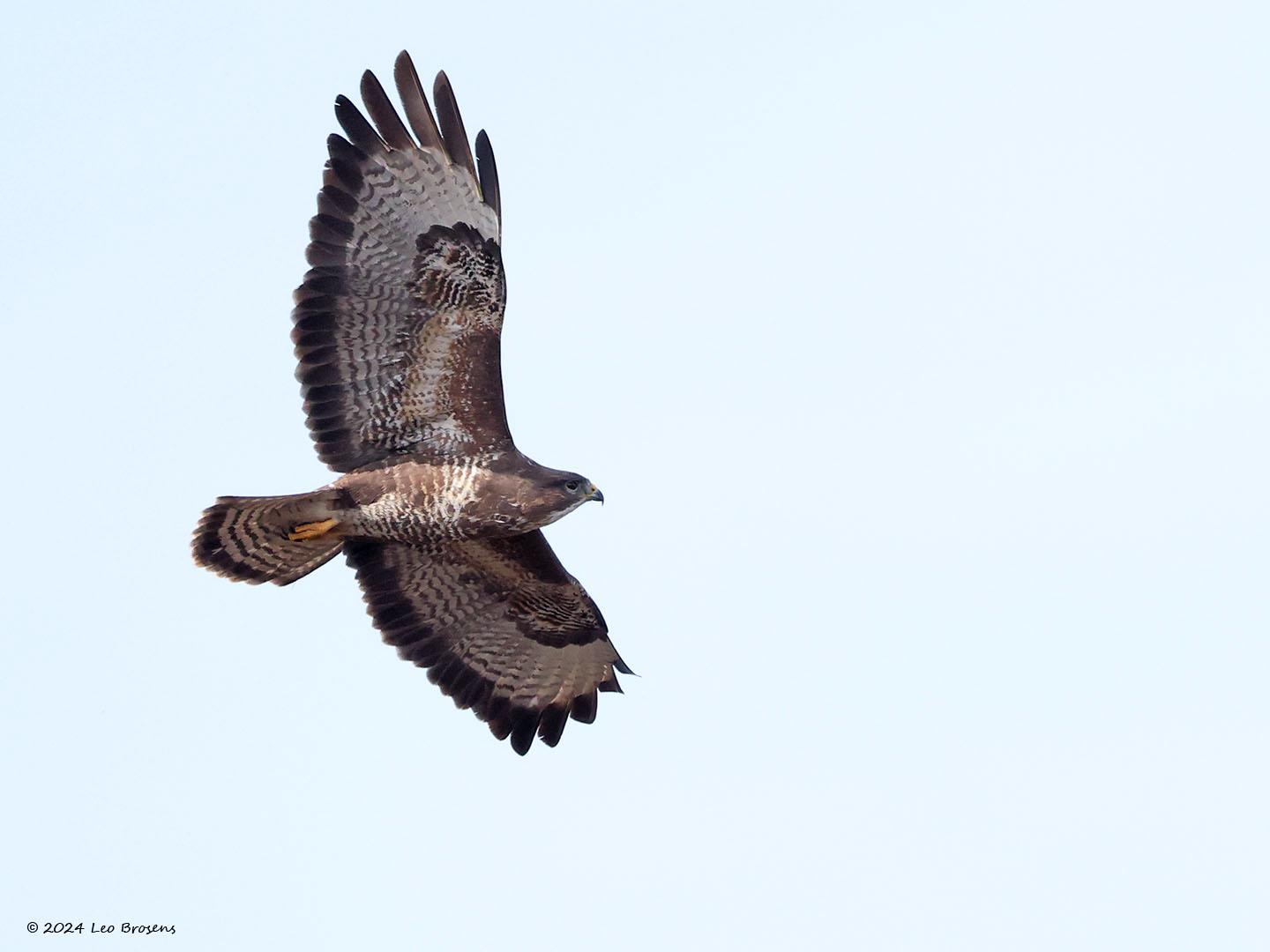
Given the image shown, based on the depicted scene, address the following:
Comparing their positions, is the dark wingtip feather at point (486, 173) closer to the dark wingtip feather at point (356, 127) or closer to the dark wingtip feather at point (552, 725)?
the dark wingtip feather at point (356, 127)

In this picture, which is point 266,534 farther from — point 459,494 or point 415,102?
point 415,102

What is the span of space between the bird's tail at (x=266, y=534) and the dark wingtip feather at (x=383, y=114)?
7.66ft

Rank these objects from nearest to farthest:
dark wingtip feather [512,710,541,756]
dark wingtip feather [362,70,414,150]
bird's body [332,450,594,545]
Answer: dark wingtip feather [362,70,414,150], bird's body [332,450,594,545], dark wingtip feather [512,710,541,756]

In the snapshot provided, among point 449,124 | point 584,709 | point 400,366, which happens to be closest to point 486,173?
point 449,124

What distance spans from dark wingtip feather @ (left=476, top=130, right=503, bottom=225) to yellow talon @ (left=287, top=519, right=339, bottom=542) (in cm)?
230

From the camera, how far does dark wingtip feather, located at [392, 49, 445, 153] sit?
14.7 metres

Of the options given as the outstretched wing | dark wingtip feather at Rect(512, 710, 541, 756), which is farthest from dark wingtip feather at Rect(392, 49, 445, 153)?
dark wingtip feather at Rect(512, 710, 541, 756)

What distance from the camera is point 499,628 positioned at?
16.3m

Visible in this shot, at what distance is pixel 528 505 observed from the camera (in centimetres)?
1495

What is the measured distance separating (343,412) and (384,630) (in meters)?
1.82

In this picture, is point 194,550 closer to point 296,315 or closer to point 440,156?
point 296,315

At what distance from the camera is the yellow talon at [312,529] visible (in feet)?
49.2

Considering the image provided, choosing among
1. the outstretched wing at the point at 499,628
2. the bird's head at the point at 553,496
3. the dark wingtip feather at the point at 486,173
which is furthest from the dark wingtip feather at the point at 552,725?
the dark wingtip feather at the point at 486,173

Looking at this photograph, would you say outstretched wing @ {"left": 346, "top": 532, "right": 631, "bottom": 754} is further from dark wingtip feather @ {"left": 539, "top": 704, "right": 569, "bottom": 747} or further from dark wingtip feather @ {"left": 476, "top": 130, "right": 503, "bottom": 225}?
dark wingtip feather @ {"left": 476, "top": 130, "right": 503, "bottom": 225}
